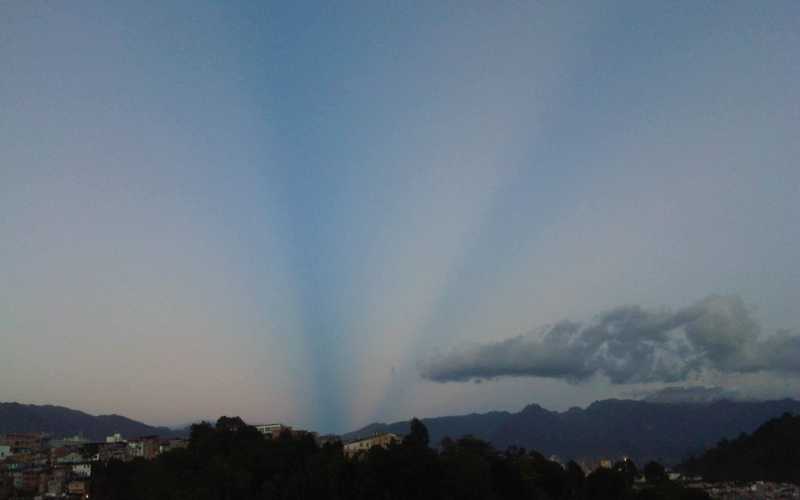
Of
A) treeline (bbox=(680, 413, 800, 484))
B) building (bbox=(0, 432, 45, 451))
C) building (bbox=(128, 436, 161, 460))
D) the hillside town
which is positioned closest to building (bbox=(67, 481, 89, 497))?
the hillside town

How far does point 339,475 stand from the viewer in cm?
4134

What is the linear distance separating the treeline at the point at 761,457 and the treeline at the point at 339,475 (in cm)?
4103

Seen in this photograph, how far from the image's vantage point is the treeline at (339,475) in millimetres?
40375

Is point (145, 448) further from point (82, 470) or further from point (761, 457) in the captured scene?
point (761, 457)

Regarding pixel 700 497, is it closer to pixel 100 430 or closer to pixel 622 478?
pixel 622 478

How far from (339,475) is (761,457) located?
69867 mm

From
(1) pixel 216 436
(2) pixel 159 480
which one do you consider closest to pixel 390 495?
(2) pixel 159 480

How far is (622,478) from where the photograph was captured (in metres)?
52.7

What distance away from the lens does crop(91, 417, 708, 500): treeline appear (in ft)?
132

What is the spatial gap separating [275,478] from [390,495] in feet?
23.8

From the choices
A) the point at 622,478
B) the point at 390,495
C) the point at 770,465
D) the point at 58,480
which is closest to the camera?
the point at 390,495

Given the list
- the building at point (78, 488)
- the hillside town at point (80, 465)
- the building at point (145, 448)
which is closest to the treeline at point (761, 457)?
the hillside town at point (80, 465)

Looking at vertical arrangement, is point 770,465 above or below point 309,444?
below

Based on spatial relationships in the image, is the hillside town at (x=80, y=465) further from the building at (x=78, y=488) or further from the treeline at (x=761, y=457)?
the treeline at (x=761, y=457)
